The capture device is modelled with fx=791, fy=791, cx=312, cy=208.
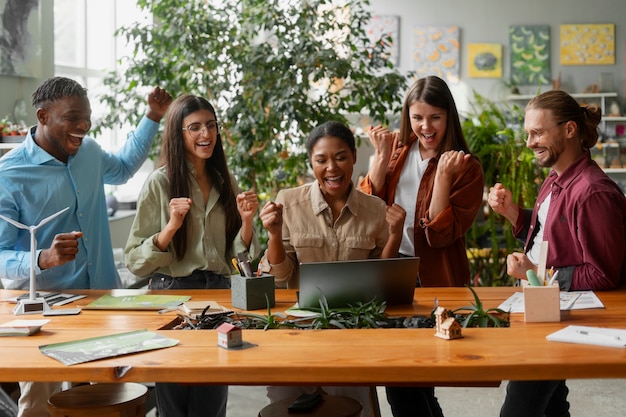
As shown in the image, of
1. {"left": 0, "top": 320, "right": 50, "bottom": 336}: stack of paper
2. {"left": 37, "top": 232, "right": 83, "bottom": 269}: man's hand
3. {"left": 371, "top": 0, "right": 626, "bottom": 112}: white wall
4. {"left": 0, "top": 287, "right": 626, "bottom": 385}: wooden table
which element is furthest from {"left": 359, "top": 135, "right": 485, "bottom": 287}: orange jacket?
{"left": 371, "top": 0, "right": 626, "bottom": 112}: white wall

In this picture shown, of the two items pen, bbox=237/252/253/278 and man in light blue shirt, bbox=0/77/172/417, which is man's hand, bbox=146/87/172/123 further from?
pen, bbox=237/252/253/278

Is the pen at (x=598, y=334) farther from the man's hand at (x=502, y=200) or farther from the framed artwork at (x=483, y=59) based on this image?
the framed artwork at (x=483, y=59)

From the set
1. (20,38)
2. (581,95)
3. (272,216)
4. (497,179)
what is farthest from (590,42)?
(272,216)

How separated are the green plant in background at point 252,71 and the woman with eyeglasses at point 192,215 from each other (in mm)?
1725

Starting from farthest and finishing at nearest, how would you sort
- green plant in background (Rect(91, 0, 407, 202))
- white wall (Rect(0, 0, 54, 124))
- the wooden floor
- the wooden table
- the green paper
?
green plant in background (Rect(91, 0, 407, 202)), white wall (Rect(0, 0, 54, 124)), the wooden floor, the green paper, the wooden table

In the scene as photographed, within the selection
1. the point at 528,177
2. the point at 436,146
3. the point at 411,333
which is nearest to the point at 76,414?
the point at 411,333

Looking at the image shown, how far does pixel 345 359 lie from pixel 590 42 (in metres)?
10.0

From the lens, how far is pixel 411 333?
2.14 m

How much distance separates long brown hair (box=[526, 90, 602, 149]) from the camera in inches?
103

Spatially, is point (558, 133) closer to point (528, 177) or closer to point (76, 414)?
point (76, 414)

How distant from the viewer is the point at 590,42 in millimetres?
10797

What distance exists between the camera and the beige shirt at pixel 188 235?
9.12 feet

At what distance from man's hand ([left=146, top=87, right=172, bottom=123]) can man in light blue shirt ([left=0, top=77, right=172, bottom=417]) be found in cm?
45

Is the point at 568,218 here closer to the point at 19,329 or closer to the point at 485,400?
the point at 19,329
